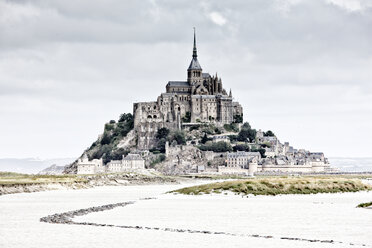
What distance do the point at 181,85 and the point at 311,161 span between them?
3898 cm

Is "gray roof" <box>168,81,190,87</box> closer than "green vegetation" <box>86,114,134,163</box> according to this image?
No

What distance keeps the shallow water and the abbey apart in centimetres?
13351

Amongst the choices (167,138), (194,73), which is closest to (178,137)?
(167,138)

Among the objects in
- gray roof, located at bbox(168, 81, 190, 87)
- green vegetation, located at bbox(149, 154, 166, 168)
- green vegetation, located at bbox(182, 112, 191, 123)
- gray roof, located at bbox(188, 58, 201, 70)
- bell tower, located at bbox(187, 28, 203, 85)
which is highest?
gray roof, located at bbox(188, 58, 201, 70)

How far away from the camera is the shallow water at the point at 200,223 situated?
27.5m

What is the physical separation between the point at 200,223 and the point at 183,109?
15246 centimetres

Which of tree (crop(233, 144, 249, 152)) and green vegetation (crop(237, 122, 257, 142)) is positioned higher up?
green vegetation (crop(237, 122, 257, 142))


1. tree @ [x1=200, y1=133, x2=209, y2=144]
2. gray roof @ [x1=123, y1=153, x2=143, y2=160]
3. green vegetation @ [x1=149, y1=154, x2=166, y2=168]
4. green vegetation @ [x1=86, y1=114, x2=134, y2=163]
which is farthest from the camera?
tree @ [x1=200, y1=133, x2=209, y2=144]

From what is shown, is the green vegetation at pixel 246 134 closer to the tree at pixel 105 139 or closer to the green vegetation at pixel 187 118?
the green vegetation at pixel 187 118

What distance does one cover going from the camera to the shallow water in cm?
2747

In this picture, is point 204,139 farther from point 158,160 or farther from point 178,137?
point 158,160

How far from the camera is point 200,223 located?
3466cm

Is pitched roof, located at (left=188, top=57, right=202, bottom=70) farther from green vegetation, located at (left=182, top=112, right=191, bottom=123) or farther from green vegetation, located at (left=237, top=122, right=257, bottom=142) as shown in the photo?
green vegetation, located at (left=237, top=122, right=257, bottom=142)

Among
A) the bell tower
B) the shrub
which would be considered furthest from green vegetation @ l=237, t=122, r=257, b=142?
the shrub
